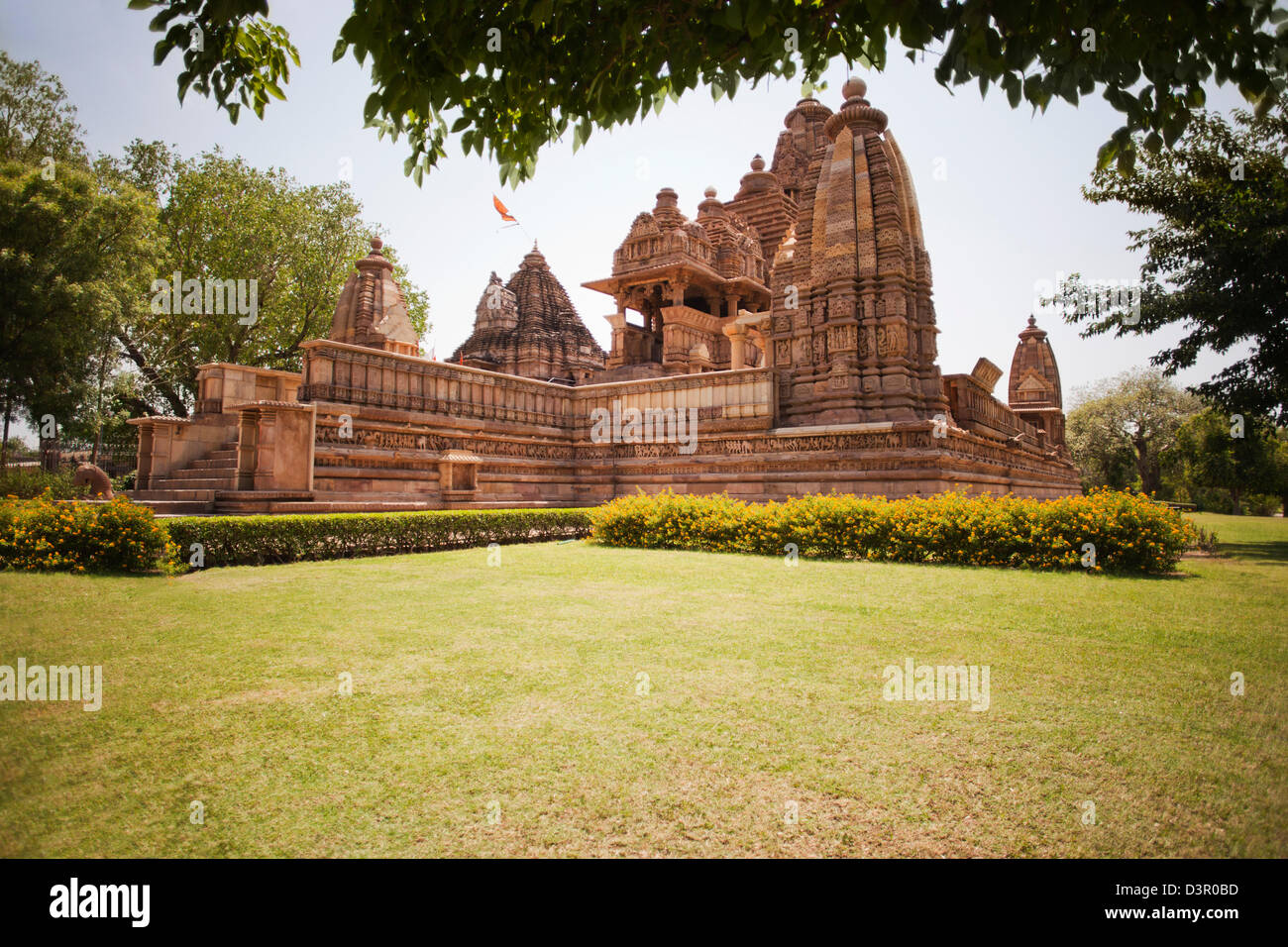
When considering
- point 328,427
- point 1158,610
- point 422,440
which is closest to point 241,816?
point 1158,610

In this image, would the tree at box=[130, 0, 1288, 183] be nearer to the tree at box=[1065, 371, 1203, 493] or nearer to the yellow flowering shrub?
the yellow flowering shrub

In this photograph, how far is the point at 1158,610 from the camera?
19.2 feet

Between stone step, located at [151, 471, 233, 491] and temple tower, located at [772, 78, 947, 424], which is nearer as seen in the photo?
stone step, located at [151, 471, 233, 491]

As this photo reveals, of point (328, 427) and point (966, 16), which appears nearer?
point (966, 16)

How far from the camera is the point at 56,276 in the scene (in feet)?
63.5

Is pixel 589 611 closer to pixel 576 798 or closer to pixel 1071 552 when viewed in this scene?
pixel 576 798

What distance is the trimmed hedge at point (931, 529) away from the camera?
8.55 metres

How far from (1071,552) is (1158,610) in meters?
2.95

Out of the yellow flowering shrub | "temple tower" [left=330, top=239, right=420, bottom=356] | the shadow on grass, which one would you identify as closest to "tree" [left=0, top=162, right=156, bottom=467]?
"temple tower" [left=330, top=239, right=420, bottom=356]

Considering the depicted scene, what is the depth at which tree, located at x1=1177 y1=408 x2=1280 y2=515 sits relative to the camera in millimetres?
31200

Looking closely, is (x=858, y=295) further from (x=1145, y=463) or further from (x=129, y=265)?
(x=1145, y=463)

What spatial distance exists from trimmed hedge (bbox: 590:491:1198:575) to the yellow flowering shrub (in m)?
6.75

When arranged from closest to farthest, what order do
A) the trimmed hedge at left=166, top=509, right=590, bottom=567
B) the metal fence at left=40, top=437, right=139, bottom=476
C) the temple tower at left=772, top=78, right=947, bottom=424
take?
1. the trimmed hedge at left=166, top=509, right=590, bottom=567
2. the temple tower at left=772, top=78, right=947, bottom=424
3. the metal fence at left=40, top=437, right=139, bottom=476
